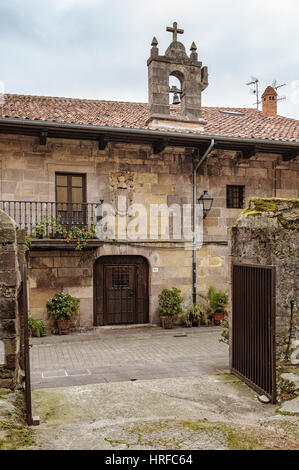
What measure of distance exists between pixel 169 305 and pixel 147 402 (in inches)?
269

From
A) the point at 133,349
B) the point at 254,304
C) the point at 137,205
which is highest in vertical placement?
the point at 137,205

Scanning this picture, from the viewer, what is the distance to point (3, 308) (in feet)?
16.0

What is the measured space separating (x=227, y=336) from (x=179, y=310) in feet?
16.9

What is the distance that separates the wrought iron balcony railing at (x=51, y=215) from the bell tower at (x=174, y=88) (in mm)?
3411

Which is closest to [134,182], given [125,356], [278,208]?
[125,356]

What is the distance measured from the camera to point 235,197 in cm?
1366

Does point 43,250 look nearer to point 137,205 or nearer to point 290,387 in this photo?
point 137,205

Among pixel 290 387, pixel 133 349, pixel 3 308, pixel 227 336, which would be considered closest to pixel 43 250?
pixel 133 349

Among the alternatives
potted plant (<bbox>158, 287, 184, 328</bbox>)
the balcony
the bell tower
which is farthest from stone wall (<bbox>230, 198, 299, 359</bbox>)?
the bell tower

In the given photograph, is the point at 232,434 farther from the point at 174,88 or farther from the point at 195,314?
the point at 174,88

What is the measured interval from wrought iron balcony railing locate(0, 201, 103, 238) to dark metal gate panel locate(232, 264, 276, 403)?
19.8 feet

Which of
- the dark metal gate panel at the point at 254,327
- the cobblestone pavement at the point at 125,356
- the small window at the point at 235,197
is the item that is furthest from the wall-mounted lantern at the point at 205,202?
the dark metal gate panel at the point at 254,327

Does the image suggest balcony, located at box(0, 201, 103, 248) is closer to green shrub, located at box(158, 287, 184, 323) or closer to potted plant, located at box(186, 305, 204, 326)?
green shrub, located at box(158, 287, 184, 323)

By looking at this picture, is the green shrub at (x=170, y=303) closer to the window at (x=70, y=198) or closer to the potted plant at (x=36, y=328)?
the window at (x=70, y=198)
